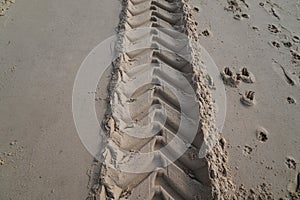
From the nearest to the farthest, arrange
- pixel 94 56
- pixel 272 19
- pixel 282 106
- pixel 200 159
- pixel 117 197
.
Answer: pixel 117 197
pixel 200 159
pixel 282 106
pixel 94 56
pixel 272 19

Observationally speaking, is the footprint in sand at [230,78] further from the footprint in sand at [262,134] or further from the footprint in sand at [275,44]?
the footprint in sand at [275,44]

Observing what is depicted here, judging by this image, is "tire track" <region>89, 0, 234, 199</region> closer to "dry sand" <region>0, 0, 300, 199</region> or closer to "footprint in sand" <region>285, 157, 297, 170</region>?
"dry sand" <region>0, 0, 300, 199</region>

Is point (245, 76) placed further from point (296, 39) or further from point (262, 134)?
point (296, 39)

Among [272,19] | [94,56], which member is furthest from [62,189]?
[272,19]

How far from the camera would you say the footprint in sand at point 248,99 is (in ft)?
5.95

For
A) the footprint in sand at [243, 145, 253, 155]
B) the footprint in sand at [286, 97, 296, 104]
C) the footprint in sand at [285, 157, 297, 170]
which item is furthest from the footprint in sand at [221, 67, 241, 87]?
the footprint in sand at [285, 157, 297, 170]

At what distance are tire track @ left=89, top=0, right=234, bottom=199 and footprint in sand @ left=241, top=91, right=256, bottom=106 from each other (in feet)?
0.77

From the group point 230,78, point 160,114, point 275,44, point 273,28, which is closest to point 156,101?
point 160,114

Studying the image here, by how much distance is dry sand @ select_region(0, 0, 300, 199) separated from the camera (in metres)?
1.36

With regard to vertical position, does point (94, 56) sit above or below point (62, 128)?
above

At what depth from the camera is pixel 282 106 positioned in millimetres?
1830

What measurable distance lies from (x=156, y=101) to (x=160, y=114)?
0.33ft

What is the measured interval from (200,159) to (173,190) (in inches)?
8.6

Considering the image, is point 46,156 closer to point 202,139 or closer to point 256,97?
point 202,139
